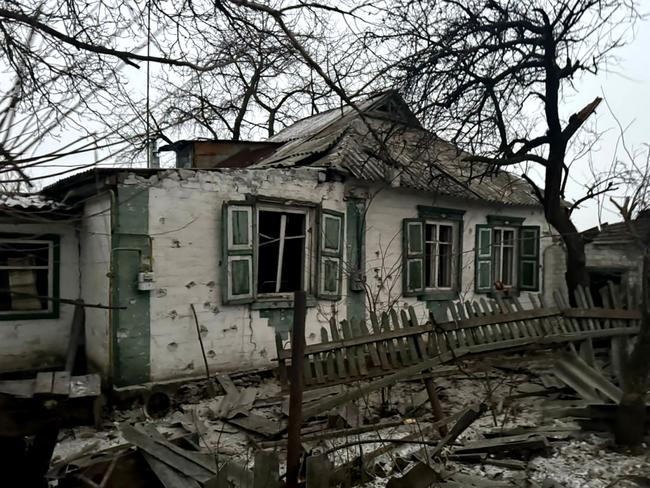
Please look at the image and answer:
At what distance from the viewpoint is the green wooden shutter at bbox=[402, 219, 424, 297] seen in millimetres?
8430

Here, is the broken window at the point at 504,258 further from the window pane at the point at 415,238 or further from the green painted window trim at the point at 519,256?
the window pane at the point at 415,238

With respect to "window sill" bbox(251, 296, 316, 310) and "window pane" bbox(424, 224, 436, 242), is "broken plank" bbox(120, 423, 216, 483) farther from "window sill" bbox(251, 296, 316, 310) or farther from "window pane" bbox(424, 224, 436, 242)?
"window pane" bbox(424, 224, 436, 242)

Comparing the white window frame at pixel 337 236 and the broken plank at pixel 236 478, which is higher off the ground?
the white window frame at pixel 337 236

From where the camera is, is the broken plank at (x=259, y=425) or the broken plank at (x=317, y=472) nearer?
the broken plank at (x=317, y=472)

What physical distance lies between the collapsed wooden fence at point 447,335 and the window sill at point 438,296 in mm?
2540

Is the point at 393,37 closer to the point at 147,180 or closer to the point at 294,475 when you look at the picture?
the point at 147,180

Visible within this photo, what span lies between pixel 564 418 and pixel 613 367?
70.9 inches

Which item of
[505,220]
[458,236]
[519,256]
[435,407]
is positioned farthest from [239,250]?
[519,256]

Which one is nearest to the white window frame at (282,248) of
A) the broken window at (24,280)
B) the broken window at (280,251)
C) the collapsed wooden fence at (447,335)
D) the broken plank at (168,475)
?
the broken window at (280,251)

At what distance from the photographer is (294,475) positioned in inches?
102

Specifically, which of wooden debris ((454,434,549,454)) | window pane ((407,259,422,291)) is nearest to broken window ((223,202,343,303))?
window pane ((407,259,422,291))

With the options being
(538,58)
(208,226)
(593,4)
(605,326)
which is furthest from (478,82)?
(208,226)

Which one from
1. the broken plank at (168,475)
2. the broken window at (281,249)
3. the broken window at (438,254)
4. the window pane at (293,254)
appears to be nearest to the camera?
the broken plank at (168,475)

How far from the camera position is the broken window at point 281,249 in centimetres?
705
